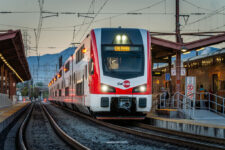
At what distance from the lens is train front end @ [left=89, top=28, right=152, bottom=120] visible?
13.9 metres

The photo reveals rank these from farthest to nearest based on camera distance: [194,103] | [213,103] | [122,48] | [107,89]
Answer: [213,103]
[194,103]
[122,48]
[107,89]

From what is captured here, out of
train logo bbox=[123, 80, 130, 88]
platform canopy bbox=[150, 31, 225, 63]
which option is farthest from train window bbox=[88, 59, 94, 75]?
platform canopy bbox=[150, 31, 225, 63]

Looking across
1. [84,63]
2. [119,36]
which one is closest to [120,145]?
[119,36]

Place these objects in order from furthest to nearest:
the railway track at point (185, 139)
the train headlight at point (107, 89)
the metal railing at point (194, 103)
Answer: the metal railing at point (194, 103) < the train headlight at point (107, 89) < the railway track at point (185, 139)

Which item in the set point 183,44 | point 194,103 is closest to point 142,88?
point 194,103

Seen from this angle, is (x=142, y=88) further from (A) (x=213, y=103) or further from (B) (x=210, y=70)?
(A) (x=213, y=103)

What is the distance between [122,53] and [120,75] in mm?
962

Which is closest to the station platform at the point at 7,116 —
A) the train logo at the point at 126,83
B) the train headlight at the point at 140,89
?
the train logo at the point at 126,83

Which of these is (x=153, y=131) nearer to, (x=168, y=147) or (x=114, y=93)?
(x=114, y=93)

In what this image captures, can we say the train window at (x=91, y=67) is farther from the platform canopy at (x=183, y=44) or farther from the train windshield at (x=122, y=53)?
the platform canopy at (x=183, y=44)

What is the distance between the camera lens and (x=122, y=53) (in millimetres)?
14344

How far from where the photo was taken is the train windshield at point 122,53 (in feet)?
46.2

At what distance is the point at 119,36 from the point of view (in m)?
14.7

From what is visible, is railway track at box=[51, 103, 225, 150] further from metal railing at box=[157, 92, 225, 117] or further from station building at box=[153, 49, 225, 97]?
station building at box=[153, 49, 225, 97]
